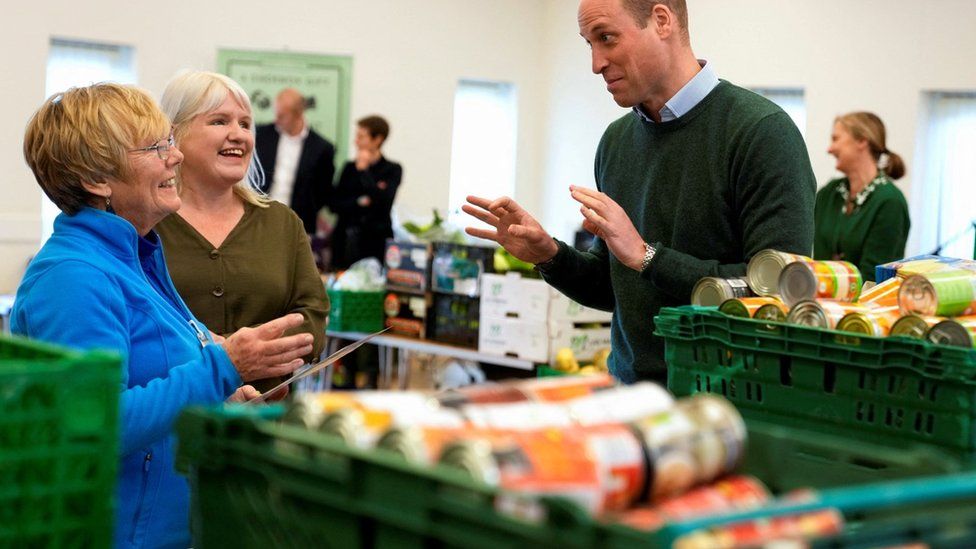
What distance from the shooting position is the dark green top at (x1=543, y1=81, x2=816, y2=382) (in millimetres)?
2518

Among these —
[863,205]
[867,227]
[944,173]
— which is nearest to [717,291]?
[867,227]

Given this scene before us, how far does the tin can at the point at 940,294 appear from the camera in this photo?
1.89m

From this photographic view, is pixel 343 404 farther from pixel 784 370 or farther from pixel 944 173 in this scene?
pixel 944 173

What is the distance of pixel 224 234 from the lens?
120 inches

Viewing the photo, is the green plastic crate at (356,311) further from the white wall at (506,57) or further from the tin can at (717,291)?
the tin can at (717,291)

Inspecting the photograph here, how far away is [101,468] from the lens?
1.25 meters

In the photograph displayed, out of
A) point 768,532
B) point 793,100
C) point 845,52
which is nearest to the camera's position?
point 768,532

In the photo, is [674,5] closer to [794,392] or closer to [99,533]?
[794,392]

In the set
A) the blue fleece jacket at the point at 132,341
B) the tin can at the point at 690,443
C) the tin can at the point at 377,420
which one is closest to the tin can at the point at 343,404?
the tin can at the point at 377,420

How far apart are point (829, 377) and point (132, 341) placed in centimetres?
115

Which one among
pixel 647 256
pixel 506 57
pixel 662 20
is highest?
pixel 506 57

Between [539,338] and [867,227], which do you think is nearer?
[539,338]

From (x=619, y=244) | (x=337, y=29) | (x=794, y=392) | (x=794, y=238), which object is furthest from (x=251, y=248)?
(x=337, y=29)

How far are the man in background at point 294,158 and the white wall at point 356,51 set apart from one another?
1.17 m
